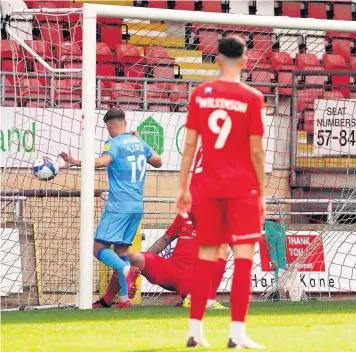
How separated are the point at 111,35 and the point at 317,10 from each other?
5100 mm

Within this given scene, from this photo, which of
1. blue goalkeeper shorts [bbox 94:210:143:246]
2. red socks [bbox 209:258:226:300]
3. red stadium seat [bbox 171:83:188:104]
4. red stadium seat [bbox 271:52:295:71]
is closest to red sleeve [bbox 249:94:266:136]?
red socks [bbox 209:258:226:300]

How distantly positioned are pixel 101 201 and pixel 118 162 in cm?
158

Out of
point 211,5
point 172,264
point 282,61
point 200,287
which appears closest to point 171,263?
point 172,264

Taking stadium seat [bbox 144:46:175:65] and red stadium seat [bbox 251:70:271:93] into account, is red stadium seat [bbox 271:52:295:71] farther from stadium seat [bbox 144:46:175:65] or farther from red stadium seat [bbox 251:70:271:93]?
stadium seat [bbox 144:46:175:65]

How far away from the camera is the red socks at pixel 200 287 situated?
624cm

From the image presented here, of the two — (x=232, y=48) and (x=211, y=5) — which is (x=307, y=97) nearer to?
(x=211, y=5)

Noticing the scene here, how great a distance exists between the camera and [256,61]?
14.8 metres

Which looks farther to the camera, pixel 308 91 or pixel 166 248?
A: pixel 308 91

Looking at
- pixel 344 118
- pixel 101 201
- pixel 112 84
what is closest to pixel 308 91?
pixel 344 118

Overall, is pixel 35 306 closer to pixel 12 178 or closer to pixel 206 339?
pixel 12 178

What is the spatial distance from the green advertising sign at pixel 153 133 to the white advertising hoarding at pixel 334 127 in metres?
2.11

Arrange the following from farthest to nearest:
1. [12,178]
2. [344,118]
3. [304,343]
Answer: [344,118] → [12,178] → [304,343]

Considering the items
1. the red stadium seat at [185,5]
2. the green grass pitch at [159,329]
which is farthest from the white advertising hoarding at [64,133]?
the red stadium seat at [185,5]

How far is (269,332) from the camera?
23.6ft
